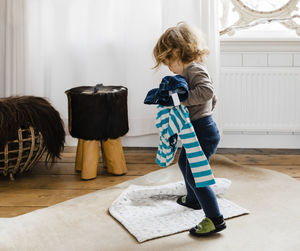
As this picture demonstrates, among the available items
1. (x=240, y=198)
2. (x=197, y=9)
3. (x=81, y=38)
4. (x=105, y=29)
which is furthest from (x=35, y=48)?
(x=240, y=198)

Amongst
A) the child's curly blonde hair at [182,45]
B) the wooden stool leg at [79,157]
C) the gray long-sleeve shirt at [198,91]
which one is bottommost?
the wooden stool leg at [79,157]

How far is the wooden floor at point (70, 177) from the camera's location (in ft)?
5.87

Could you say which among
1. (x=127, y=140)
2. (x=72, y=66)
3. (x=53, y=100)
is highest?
(x=72, y=66)

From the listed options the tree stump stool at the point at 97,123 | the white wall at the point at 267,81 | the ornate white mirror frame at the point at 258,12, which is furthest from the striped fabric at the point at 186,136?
the ornate white mirror frame at the point at 258,12

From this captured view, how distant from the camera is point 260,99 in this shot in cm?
257

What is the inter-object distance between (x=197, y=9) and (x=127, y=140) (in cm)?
97

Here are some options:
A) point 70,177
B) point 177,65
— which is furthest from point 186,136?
point 70,177

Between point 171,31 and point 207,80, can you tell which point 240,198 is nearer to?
point 207,80

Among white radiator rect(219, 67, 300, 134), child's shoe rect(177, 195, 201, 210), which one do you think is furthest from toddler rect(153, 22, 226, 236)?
white radiator rect(219, 67, 300, 134)

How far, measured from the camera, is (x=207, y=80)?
4.49ft

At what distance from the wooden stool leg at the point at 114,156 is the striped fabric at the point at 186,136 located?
2.40ft

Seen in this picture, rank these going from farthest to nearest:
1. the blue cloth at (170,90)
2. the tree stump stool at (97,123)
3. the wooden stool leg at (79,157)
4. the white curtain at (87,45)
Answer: the white curtain at (87,45)
the wooden stool leg at (79,157)
the tree stump stool at (97,123)
the blue cloth at (170,90)

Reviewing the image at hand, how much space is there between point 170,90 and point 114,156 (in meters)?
0.89

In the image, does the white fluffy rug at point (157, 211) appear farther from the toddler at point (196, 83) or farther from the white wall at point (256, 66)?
the white wall at point (256, 66)
